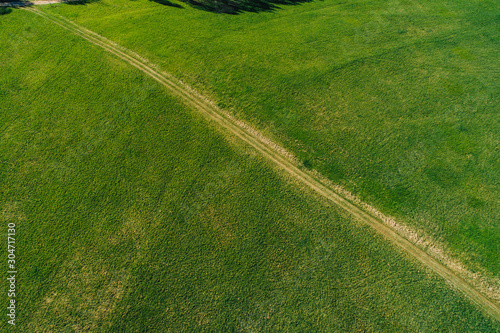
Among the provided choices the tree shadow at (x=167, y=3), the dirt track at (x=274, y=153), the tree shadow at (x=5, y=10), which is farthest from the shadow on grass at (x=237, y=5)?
the tree shadow at (x=5, y=10)

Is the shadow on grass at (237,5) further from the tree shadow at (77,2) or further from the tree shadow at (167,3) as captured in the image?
the tree shadow at (77,2)

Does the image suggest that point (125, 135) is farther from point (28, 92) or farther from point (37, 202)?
point (28, 92)

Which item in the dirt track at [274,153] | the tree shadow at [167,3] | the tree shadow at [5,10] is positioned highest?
the tree shadow at [5,10]

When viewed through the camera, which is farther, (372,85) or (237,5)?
(237,5)

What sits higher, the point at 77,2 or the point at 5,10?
the point at 77,2

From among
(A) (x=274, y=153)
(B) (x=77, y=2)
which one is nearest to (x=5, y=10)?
(B) (x=77, y=2)

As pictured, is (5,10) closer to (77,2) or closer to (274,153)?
(77,2)

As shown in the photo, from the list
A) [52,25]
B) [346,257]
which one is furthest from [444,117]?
[52,25]
